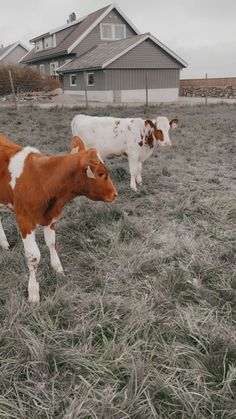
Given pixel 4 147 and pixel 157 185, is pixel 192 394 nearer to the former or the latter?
pixel 4 147

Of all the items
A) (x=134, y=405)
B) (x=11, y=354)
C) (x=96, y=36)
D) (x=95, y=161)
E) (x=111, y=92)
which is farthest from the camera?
(x=96, y=36)

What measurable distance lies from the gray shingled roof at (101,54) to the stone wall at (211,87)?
6.72 metres

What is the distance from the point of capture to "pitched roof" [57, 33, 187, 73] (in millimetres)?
26844

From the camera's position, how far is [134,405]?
2.16m

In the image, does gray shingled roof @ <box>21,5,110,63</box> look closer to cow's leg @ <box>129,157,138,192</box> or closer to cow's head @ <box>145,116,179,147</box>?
cow's head @ <box>145,116,179,147</box>

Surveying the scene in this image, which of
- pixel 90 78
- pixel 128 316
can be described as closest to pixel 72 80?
pixel 90 78

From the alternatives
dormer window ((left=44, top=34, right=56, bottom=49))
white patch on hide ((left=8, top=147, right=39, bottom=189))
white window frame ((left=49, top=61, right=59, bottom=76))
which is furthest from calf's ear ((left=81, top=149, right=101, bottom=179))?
dormer window ((left=44, top=34, right=56, bottom=49))

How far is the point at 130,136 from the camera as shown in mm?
6125

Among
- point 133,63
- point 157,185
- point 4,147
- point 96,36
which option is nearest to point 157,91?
point 133,63

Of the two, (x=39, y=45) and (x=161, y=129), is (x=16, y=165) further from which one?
(x=39, y=45)

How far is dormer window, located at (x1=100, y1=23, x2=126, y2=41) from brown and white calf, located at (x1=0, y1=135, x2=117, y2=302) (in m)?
32.6

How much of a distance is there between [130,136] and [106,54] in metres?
24.4

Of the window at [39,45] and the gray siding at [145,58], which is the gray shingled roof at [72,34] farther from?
the gray siding at [145,58]

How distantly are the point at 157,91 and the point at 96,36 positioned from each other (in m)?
8.01
